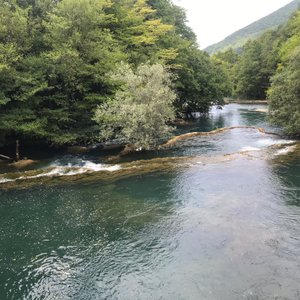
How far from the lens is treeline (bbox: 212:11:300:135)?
3350cm

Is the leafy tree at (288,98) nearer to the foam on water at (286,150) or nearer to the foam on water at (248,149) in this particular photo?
the foam on water at (286,150)

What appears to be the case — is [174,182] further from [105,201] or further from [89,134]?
[89,134]

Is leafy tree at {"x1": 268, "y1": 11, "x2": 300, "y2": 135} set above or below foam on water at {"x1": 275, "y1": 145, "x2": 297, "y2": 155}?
above

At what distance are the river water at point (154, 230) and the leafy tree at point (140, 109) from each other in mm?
3740

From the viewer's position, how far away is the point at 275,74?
62.3 metres

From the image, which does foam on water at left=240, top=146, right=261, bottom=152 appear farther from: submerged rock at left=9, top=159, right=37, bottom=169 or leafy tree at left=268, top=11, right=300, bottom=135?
submerged rock at left=9, top=159, right=37, bottom=169

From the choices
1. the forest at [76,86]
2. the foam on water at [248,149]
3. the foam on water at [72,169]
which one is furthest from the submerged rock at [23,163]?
the foam on water at [248,149]

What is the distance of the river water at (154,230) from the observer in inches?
441

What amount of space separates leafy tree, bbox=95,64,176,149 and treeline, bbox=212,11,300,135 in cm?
1281

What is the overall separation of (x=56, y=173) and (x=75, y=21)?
15840mm

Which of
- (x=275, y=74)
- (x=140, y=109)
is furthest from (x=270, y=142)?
(x=275, y=74)

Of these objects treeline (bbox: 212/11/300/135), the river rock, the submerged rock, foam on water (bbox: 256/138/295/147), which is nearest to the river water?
the submerged rock

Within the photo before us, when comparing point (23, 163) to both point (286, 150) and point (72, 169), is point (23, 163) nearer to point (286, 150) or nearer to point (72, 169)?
point (72, 169)

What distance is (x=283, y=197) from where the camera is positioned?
59.6 ft
